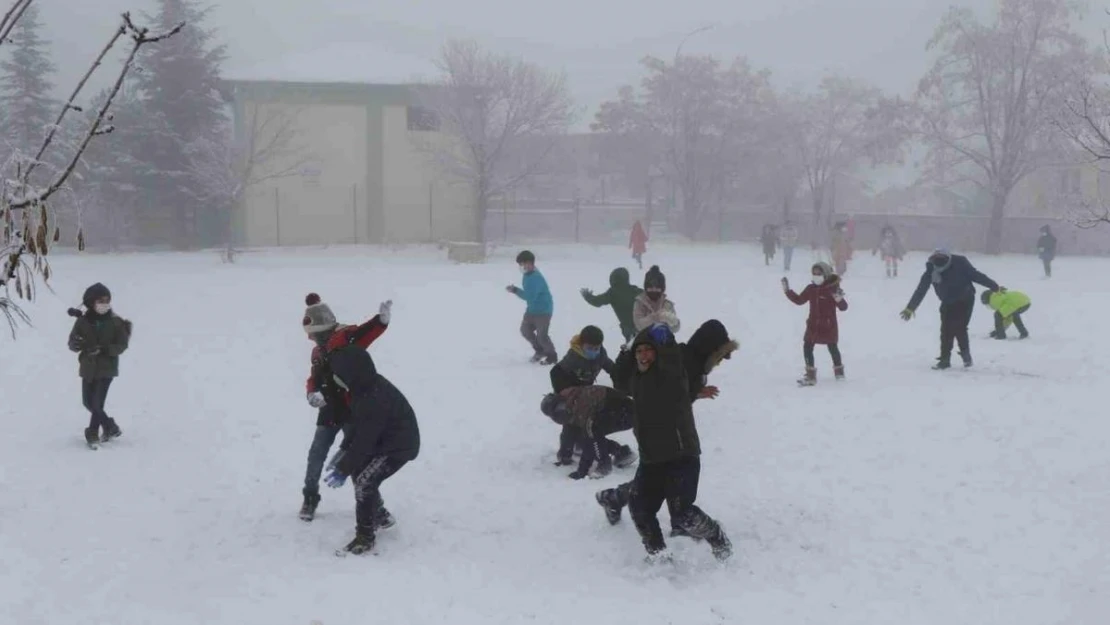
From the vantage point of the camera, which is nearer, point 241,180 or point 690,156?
point 241,180

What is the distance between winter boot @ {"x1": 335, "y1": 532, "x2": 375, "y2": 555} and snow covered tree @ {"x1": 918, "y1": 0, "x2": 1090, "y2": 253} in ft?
130

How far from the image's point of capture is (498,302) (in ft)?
71.8

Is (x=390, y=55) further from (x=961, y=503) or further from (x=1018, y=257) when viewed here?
(x=961, y=503)

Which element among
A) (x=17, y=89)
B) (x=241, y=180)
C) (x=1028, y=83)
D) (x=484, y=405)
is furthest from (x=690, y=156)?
(x=484, y=405)

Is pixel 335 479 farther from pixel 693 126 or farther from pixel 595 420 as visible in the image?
pixel 693 126

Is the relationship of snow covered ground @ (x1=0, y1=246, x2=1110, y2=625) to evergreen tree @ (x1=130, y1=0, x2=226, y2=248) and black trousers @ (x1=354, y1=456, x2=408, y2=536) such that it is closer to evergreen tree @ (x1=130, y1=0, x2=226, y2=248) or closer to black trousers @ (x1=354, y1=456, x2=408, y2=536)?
black trousers @ (x1=354, y1=456, x2=408, y2=536)

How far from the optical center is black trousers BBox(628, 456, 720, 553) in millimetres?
6328

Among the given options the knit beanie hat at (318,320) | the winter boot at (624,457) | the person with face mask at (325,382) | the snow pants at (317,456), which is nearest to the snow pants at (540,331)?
the winter boot at (624,457)

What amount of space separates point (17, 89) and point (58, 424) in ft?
119

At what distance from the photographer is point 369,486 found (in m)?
6.51

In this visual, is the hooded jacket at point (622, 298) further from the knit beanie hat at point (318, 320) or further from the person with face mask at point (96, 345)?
the knit beanie hat at point (318, 320)

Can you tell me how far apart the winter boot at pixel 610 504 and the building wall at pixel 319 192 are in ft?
126

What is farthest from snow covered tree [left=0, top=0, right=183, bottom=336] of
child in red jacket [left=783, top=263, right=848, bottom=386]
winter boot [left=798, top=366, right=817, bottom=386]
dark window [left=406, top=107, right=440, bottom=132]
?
dark window [left=406, top=107, right=440, bottom=132]

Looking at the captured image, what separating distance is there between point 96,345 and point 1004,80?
41393mm
